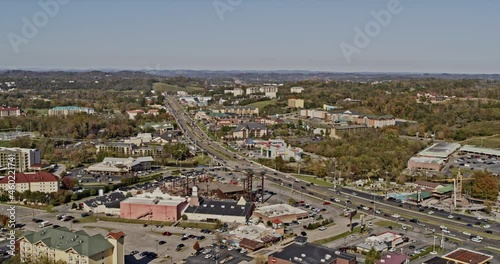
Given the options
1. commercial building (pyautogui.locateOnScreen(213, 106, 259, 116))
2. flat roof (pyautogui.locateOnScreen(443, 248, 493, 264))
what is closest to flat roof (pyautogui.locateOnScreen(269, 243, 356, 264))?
flat roof (pyautogui.locateOnScreen(443, 248, 493, 264))

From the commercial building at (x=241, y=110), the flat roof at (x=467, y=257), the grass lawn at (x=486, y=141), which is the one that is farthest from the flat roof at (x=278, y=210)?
the commercial building at (x=241, y=110)

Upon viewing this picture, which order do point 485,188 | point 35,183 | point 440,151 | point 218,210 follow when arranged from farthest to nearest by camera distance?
point 440,151 → point 35,183 → point 485,188 → point 218,210

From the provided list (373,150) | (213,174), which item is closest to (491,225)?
(373,150)

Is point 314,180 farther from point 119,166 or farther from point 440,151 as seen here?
point 119,166

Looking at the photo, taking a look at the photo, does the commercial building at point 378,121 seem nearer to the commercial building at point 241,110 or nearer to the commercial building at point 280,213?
the commercial building at point 241,110

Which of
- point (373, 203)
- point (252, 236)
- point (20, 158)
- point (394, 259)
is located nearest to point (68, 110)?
point (20, 158)

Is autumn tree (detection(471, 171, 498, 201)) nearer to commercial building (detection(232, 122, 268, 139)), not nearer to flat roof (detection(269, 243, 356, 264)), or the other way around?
flat roof (detection(269, 243, 356, 264))
